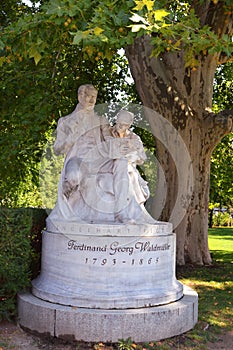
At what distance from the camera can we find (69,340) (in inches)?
213

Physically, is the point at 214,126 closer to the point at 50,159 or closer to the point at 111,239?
the point at 50,159

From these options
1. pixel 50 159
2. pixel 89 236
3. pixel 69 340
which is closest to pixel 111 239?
pixel 89 236

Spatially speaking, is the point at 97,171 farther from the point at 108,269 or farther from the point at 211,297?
the point at 211,297

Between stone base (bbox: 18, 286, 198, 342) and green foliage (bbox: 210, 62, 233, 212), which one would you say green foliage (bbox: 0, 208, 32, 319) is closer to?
stone base (bbox: 18, 286, 198, 342)

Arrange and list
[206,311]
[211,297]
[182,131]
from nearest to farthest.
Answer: [206,311], [211,297], [182,131]

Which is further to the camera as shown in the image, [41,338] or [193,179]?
[193,179]

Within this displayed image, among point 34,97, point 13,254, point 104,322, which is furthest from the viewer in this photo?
point 34,97

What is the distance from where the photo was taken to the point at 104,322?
211 inches

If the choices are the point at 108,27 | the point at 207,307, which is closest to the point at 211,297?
the point at 207,307

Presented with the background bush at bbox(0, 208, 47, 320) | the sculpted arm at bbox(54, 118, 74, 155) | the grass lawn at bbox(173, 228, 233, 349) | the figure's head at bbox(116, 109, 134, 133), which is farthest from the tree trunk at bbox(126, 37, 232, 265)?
the background bush at bbox(0, 208, 47, 320)

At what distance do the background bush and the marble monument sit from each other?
7.3 inches

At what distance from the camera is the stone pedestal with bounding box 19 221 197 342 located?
A: 17.7 ft

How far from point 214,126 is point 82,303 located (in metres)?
5.92

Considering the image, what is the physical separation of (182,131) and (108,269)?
5371mm
